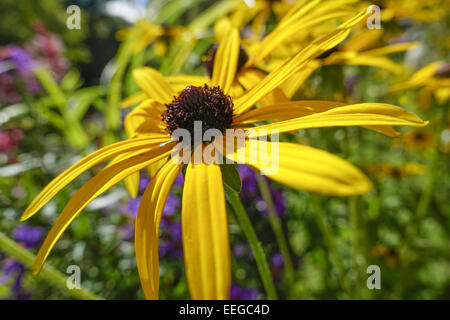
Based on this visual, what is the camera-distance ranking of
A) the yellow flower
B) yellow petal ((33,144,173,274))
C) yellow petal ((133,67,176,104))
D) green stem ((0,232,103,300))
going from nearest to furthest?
1. yellow petal ((33,144,173,274))
2. green stem ((0,232,103,300))
3. yellow petal ((133,67,176,104))
4. the yellow flower

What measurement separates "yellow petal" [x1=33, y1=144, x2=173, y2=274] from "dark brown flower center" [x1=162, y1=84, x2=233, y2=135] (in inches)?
2.8

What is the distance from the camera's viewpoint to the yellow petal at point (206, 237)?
0.27m

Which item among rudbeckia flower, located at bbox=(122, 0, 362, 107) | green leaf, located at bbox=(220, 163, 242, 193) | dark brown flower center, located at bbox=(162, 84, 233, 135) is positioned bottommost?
green leaf, located at bbox=(220, 163, 242, 193)

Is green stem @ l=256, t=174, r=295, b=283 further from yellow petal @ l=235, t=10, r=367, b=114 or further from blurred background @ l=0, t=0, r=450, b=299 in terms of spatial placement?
yellow petal @ l=235, t=10, r=367, b=114

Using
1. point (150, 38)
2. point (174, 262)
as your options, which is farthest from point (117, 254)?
point (150, 38)

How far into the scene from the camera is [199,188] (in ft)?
1.12

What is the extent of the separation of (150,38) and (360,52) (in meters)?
0.90

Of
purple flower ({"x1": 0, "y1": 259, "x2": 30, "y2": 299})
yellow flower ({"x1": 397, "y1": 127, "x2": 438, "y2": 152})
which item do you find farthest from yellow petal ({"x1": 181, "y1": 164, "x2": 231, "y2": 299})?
yellow flower ({"x1": 397, "y1": 127, "x2": 438, "y2": 152})

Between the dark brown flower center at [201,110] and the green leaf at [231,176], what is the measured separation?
10cm

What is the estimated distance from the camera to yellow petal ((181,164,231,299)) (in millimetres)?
273

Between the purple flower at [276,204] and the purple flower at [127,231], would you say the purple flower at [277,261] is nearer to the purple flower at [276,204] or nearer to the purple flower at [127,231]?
the purple flower at [276,204]

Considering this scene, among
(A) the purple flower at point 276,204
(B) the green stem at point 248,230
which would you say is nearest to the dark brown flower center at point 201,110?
(B) the green stem at point 248,230

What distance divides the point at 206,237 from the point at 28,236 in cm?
74
